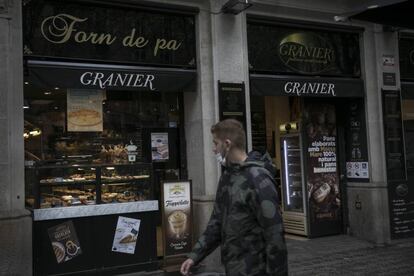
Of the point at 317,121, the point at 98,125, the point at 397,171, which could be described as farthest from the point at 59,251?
the point at 397,171

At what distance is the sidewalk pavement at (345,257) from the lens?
26.1 feet

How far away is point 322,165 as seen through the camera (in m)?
10.8

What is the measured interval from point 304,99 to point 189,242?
414 centimetres

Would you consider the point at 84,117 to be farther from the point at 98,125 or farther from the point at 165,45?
the point at 165,45

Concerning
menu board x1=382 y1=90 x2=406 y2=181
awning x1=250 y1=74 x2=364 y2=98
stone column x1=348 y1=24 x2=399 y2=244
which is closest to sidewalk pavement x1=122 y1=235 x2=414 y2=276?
stone column x1=348 y1=24 x2=399 y2=244

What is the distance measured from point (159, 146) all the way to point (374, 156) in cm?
432

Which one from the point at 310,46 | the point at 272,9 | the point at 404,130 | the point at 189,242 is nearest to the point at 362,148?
the point at 404,130

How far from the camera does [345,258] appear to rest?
8906 mm

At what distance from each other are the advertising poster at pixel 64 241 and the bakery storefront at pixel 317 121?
178 inches

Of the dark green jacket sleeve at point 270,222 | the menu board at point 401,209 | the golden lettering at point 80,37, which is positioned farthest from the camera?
the menu board at point 401,209

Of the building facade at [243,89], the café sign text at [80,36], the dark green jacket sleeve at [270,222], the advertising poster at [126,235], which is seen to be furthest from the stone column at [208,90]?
the dark green jacket sleeve at [270,222]

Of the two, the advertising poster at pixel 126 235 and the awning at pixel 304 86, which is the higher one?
the awning at pixel 304 86

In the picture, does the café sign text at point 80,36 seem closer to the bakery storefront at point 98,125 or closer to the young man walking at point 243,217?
the bakery storefront at point 98,125

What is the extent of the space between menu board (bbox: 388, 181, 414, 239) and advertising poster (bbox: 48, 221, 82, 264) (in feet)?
20.1
